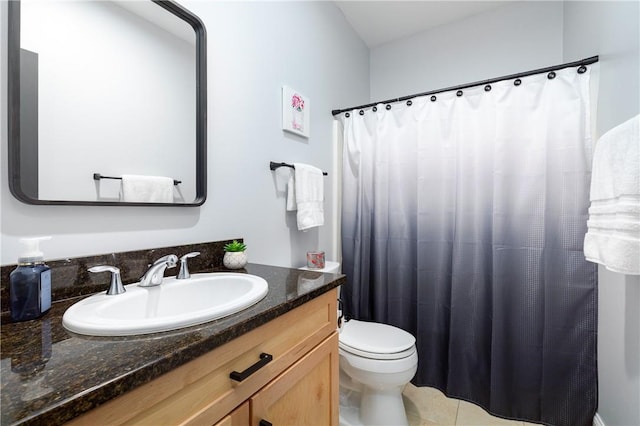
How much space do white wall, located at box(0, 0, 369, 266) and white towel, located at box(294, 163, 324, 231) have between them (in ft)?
0.29

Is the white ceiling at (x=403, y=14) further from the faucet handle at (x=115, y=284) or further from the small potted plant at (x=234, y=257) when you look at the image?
the faucet handle at (x=115, y=284)

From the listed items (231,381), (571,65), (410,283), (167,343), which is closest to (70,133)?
(167,343)

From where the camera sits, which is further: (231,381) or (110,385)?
(231,381)

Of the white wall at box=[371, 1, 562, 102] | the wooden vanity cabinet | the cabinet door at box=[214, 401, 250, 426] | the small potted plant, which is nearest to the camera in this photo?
the wooden vanity cabinet

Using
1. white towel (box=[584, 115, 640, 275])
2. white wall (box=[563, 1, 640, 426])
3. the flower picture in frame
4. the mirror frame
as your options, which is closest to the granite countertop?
the mirror frame

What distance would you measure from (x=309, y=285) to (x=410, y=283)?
1.20m

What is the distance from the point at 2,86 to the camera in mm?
676

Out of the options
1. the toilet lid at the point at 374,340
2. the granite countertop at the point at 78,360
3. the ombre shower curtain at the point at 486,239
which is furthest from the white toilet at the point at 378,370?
the granite countertop at the point at 78,360

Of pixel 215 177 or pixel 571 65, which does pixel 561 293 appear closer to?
pixel 571 65

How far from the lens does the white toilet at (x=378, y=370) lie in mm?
1314

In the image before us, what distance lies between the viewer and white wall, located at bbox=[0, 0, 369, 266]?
2.54ft

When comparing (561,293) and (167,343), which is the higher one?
(167,343)

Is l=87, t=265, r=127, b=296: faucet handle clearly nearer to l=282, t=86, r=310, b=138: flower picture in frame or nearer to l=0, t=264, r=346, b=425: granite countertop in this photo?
l=0, t=264, r=346, b=425: granite countertop

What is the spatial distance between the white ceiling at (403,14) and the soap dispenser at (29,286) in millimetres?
2234
